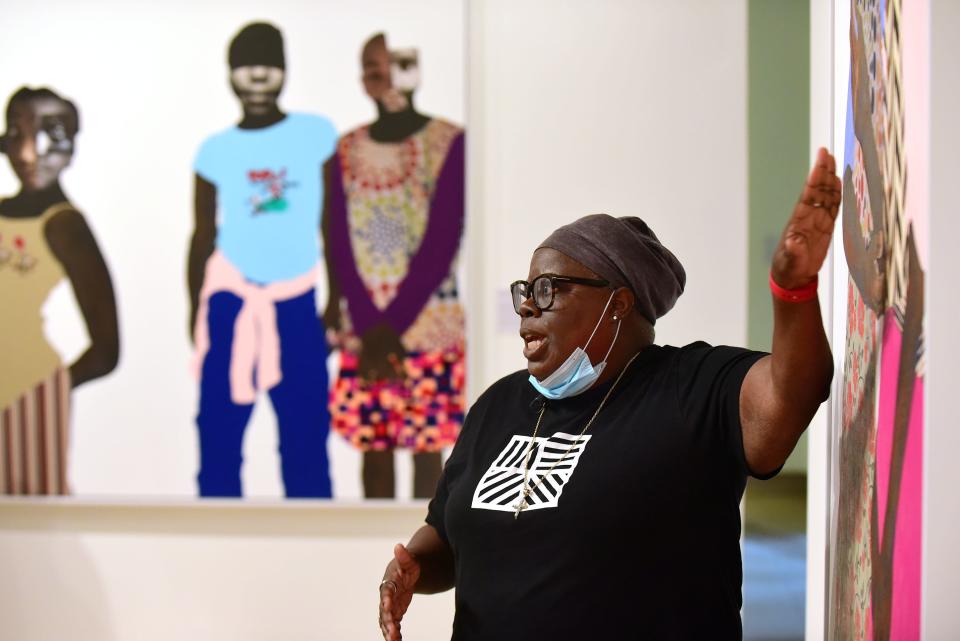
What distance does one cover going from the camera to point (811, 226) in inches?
43.6

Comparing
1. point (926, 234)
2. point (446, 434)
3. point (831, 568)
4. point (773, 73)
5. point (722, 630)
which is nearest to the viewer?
point (926, 234)

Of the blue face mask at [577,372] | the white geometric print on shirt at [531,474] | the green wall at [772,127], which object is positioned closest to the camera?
the white geometric print on shirt at [531,474]

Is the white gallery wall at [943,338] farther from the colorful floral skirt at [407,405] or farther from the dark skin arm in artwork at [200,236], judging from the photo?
the dark skin arm in artwork at [200,236]

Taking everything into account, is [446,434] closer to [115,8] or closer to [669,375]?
[669,375]

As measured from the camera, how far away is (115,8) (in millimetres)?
2891

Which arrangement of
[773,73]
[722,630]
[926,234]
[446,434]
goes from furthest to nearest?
[773,73] < [446,434] < [722,630] < [926,234]

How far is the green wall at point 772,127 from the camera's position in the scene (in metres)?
2.98

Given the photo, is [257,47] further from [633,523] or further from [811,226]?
[811,226]

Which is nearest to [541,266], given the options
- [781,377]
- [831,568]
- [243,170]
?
[781,377]

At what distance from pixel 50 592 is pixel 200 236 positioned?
1187 mm

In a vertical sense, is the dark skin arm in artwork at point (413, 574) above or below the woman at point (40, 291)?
below

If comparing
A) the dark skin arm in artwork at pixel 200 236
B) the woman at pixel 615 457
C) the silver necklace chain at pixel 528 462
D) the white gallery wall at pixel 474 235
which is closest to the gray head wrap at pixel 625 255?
the woman at pixel 615 457

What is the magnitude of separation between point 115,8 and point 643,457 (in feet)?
7.51

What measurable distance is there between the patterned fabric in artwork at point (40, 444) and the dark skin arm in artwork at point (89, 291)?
0.27 ft
